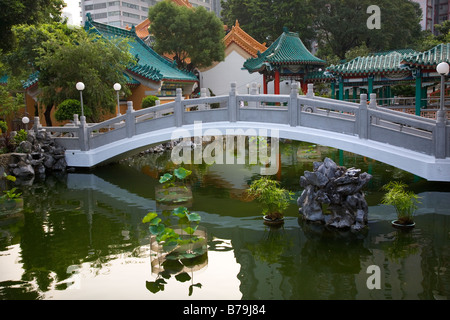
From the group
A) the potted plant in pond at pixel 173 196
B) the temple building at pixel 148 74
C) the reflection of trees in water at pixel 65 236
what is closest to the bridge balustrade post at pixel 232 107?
the potted plant in pond at pixel 173 196

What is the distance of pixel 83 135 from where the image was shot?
45.0 feet

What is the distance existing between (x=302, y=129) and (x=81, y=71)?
8.23m

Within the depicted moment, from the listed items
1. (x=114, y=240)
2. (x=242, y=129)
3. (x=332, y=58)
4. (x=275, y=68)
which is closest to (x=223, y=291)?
(x=114, y=240)

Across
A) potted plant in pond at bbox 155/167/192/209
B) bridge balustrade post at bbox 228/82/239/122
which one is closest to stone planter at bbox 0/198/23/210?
potted plant in pond at bbox 155/167/192/209

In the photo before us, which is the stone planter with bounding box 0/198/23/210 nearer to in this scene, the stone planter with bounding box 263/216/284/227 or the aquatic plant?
the aquatic plant

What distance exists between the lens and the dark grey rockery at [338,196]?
25.0 ft

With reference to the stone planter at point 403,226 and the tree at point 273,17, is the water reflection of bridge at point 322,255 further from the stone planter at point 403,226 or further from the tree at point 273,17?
the tree at point 273,17

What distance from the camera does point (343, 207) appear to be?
7770mm

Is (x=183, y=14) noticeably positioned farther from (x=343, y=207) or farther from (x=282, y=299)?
(x=282, y=299)

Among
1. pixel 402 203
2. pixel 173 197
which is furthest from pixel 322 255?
pixel 173 197

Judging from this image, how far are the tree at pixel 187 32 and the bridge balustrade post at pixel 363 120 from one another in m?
18.4

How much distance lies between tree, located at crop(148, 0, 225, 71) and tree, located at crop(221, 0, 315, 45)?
774 centimetres

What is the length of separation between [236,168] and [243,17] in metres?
25.2

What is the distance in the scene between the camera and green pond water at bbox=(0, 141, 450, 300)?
5488mm
